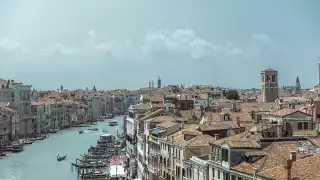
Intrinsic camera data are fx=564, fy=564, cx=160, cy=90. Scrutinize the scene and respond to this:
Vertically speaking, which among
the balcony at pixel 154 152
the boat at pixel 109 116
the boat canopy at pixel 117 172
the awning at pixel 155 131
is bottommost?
the boat at pixel 109 116

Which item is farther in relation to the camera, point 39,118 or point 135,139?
point 39,118

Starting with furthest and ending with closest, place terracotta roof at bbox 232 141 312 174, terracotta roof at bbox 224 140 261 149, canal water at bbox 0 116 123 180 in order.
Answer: canal water at bbox 0 116 123 180 → terracotta roof at bbox 224 140 261 149 → terracotta roof at bbox 232 141 312 174

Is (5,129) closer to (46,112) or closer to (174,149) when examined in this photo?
(46,112)

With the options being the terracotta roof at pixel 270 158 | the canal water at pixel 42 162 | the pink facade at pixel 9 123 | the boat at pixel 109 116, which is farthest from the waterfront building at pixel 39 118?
the terracotta roof at pixel 270 158

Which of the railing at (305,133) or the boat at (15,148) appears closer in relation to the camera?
the railing at (305,133)

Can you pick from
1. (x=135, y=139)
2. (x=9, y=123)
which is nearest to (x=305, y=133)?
(x=135, y=139)

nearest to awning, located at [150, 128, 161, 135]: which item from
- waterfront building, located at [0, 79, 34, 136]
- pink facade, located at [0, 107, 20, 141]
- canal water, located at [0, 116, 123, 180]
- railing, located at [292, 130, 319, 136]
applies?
railing, located at [292, 130, 319, 136]

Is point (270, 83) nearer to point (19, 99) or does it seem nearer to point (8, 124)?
point (8, 124)

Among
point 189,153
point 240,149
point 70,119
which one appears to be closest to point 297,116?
point 189,153

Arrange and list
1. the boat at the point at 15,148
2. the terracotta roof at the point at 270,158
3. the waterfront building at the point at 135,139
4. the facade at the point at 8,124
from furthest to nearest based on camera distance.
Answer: the facade at the point at 8,124, the boat at the point at 15,148, the waterfront building at the point at 135,139, the terracotta roof at the point at 270,158

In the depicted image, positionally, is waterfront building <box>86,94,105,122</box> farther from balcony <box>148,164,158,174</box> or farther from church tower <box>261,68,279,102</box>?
balcony <box>148,164,158,174</box>

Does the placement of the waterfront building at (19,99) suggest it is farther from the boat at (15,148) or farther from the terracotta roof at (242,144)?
the terracotta roof at (242,144)
